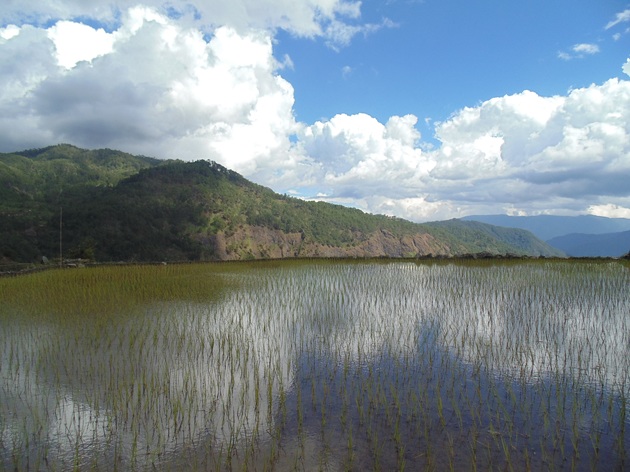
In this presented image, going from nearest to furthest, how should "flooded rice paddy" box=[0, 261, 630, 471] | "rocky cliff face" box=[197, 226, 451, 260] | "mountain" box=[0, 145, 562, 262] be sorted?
"flooded rice paddy" box=[0, 261, 630, 471], "mountain" box=[0, 145, 562, 262], "rocky cliff face" box=[197, 226, 451, 260]

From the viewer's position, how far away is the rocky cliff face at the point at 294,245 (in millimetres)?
67000

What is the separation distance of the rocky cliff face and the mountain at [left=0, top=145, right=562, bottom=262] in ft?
0.70

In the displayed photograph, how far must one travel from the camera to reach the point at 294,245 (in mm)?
80250

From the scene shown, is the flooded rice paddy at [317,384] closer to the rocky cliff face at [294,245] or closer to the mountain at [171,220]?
the mountain at [171,220]

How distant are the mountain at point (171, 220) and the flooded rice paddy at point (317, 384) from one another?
23585mm

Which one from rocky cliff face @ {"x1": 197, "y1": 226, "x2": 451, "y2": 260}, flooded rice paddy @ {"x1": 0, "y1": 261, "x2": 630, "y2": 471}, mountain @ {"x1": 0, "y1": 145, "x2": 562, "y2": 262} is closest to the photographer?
flooded rice paddy @ {"x1": 0, "y1": 261, "x2": 630, "y2": 471}

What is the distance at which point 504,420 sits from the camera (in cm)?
487

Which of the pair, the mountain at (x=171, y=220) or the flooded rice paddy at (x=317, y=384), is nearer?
the flooded rice paddy at (x=317, y=384)

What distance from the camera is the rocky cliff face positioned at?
67000mm

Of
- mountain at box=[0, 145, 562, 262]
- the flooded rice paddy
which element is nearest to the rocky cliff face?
mountain at box=[0, 145, 562, 262]

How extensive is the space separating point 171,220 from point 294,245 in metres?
25.3

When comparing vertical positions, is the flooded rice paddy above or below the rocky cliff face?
below

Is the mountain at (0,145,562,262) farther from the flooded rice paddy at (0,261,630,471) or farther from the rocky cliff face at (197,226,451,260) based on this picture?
the flooded rice paddy at (0,261,630,471)

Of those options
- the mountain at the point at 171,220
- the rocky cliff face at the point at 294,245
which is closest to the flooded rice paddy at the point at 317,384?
the mountain at the point at 171,220
